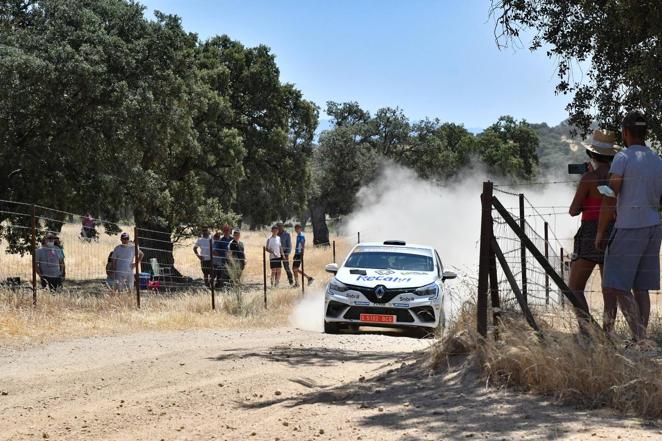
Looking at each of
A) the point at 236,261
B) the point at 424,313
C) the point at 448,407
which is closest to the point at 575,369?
the point at 448,407

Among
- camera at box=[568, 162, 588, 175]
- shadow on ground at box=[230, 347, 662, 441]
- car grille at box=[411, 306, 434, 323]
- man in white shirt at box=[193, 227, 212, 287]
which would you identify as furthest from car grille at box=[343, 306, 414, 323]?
man in white shirt at box=[193, 227, 212, 287]

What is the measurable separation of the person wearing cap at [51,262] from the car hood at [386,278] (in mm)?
5472

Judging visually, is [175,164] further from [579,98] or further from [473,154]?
[473,154]

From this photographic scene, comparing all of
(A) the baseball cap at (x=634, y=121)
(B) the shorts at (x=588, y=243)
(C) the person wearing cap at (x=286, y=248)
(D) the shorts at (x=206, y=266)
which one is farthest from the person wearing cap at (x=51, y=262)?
(A) the baseball cap at (x=634, y=121)

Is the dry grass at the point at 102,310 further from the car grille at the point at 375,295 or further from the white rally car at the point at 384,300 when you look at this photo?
the car grille at the point at 375,295

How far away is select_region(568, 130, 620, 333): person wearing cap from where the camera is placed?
25.1 feet

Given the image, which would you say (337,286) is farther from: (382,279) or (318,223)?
(318,223)

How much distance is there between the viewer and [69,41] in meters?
20.1

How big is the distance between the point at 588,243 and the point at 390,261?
253 inches

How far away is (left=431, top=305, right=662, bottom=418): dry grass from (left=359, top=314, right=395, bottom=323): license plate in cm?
566

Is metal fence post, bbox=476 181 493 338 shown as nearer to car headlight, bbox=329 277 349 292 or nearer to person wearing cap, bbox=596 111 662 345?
person wearing cap, bbox=596 111 662 345

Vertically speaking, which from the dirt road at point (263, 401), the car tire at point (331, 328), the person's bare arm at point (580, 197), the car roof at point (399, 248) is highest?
the person's bare arm at point (580, 197)

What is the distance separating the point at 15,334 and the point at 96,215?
36.7 ft

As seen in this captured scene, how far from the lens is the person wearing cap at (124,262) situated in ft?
51.3
